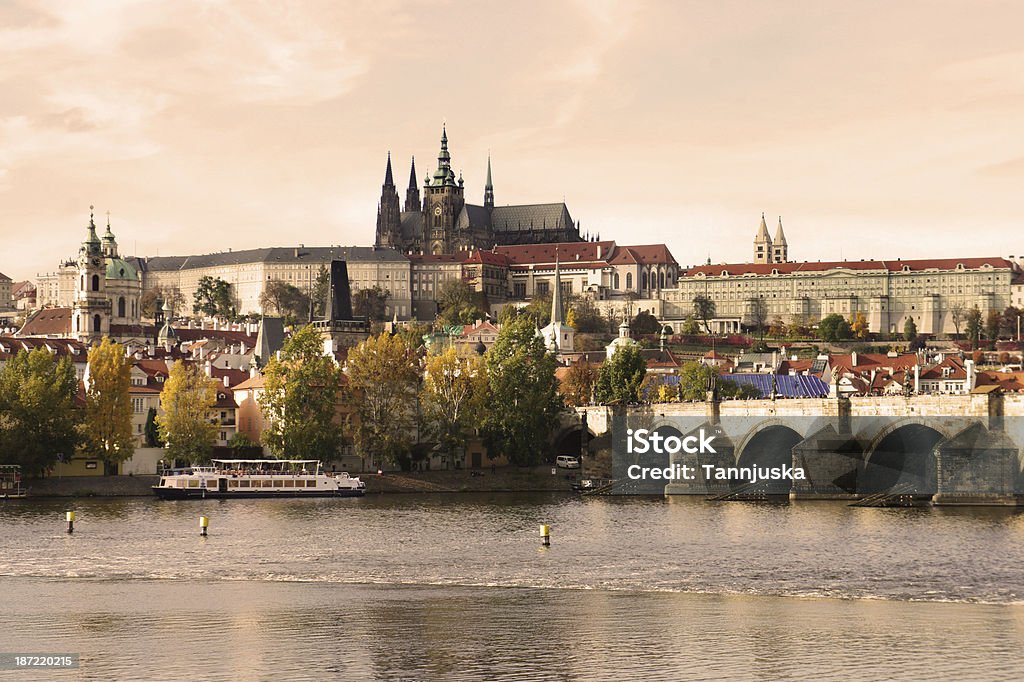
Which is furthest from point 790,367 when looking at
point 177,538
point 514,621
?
point 514,621

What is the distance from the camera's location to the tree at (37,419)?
255 ft

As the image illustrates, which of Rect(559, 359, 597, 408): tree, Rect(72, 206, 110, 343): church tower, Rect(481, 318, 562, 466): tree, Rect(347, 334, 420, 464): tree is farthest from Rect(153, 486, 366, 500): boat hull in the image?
Rect(72, 206, 110, 343): church tower

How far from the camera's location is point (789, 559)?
5322cm

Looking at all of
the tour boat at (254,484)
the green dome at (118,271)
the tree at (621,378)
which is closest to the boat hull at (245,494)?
the tour boat at (254,484)

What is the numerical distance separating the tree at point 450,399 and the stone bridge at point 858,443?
6680 mm

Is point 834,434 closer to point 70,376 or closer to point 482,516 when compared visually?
point 482,516

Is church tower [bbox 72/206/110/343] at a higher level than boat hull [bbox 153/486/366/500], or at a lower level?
higher

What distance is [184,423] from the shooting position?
8450 centimetres

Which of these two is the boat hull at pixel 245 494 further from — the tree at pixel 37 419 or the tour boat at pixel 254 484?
the tree at pixel 37 419

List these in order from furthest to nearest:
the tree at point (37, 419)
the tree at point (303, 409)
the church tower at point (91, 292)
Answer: the church tower at point (91, 292), the tree at point (303, 409), the tree at point (37, 419)

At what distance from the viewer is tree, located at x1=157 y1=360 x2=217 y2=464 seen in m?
84.2

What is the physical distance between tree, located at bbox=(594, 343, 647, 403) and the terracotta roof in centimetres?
9238

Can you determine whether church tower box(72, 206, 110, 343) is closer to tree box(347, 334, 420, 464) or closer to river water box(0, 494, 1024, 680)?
tree box(347, 334, 420, 464)

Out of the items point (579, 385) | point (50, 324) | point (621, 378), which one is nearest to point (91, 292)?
point (50, 324)
